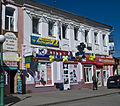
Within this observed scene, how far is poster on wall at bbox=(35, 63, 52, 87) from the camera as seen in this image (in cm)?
1800

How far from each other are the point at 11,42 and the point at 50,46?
14.0 feet

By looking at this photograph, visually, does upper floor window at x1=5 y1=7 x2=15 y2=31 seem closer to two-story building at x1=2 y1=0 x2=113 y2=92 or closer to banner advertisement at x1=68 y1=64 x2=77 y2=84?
two-story building at x1=2 y1=0 x2=113 y2=92

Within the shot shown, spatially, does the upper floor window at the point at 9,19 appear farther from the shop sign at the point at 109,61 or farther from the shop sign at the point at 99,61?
the shop sign at the point at 109,61

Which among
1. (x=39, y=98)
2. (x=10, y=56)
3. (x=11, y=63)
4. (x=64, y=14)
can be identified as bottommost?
(x=39, y=98)

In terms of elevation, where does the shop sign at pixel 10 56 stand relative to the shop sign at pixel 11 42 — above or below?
below

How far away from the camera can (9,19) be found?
54.7 feet

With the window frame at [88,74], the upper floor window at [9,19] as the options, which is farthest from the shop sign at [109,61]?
the upper floor window at [9,19]

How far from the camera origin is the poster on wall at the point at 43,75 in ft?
59.1

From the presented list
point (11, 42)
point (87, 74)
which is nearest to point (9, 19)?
point (11, 42)

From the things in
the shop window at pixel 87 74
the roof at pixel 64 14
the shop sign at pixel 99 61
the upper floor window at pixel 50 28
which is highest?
the roof at pixel 64 14

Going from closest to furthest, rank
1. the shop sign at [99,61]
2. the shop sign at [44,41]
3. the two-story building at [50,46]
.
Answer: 1. the two-story building at [50,46]
2. the shop sign at [44,41]
3. the shop sign at [99,61]

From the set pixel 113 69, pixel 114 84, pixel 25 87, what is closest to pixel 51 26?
pixel 25 87

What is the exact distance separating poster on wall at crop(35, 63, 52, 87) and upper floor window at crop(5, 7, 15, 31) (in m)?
4.22

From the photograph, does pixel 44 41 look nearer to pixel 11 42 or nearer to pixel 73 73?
pixel 11 42
